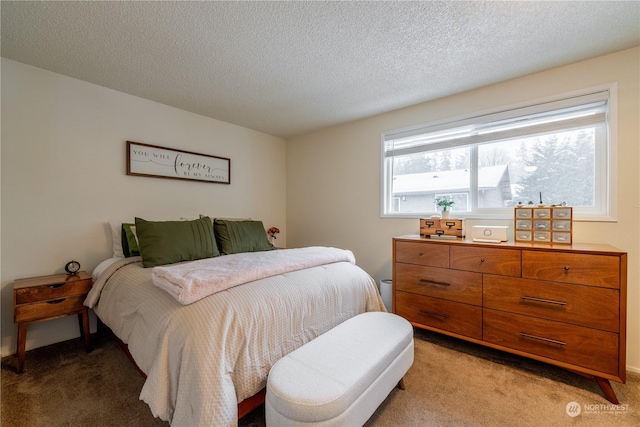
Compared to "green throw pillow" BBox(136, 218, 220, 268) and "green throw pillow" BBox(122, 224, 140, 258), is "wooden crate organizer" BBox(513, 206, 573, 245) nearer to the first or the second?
"green throw pillow" BBox(136, 218, 220, 268)

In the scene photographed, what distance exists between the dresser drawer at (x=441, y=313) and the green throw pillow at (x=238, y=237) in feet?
5.00

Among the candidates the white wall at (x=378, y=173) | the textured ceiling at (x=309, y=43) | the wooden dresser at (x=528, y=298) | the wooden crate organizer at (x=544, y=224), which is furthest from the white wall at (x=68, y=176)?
the wooden crate organizer at (x=544, y=224)

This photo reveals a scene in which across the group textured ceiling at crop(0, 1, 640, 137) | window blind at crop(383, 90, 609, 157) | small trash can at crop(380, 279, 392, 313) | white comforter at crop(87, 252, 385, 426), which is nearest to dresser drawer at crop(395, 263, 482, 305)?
small trash can at crop(380, 279, 392, 313)

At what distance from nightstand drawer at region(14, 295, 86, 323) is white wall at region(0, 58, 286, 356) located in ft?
1.33

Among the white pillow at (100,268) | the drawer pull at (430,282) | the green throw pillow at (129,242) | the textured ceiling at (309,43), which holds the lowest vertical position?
the drawer pull at (430,282)

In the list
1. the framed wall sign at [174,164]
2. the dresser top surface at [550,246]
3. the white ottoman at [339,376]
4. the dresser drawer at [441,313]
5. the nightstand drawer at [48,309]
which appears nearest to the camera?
the white ottoman at [339,376]

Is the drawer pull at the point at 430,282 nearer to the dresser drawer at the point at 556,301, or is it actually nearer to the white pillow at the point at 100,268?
the dresser drawer at the point at 556,301

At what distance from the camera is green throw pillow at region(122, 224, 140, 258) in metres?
2.36

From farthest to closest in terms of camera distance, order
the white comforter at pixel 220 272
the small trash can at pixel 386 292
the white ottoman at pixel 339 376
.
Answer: the small trash can at pixel 386 292 < the white comforter at pixel 220 272 < the white ottoman at pixel 339 376

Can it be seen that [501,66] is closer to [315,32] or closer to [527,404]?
[315,32]

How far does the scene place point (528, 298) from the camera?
5.93 ft

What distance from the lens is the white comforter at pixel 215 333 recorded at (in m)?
1.11

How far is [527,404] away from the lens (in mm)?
1535

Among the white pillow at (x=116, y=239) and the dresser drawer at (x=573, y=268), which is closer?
the dresser drawer at (x=573, y=268)
